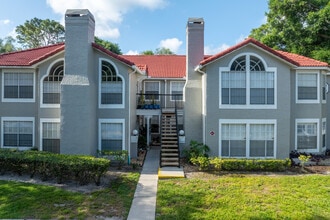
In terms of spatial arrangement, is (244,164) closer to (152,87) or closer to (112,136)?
(112,136)

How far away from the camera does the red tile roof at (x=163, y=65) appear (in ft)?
79.8

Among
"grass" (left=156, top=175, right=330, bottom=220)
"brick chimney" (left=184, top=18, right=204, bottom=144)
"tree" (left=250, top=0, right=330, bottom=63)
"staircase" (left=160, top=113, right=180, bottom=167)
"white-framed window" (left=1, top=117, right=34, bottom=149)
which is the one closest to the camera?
"grass" (left=156, top=175, right=330, bottom=220)

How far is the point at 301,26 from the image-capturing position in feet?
86.3

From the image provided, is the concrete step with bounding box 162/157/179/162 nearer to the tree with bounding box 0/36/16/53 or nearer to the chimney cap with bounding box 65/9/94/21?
the chimney cap with bounding box 65/9/94/21

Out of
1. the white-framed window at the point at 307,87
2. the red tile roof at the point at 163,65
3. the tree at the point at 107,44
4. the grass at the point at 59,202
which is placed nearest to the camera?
the grass at the point at 59,202

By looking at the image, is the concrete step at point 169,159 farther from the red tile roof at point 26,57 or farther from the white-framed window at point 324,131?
the white-framed window at point 324,131

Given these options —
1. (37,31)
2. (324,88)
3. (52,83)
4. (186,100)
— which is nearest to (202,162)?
(186,100)

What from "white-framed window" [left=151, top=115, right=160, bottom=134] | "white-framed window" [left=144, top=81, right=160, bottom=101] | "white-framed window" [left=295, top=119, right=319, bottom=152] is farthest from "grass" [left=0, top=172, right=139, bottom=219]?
"white-framed window" [left=144, top=81, right=160, bottom=101]

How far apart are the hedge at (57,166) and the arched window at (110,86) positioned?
16.5ft

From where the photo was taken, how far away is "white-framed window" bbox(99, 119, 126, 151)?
54.1 ft

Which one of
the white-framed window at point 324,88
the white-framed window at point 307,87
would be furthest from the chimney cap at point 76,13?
the white-framed window at point 324,88

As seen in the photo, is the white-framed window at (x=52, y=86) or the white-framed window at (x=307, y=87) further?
the white-framed window at (x=307, y=87)

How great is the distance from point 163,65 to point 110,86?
1137 centimetres

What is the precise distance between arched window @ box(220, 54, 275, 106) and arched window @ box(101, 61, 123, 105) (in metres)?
6.52
